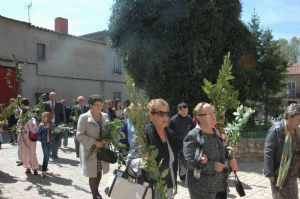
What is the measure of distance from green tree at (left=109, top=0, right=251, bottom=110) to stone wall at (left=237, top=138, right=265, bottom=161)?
2300mm

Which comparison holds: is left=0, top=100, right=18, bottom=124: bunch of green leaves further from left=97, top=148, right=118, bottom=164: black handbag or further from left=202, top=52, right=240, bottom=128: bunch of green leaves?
left=202, top=52, right=240, bottom=128: bunch of green leaves

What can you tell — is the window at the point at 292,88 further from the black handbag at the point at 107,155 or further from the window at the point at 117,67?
the black handbag at the point at 107,155

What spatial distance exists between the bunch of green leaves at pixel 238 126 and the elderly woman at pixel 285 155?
714 millimetres

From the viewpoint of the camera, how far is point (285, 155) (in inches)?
189

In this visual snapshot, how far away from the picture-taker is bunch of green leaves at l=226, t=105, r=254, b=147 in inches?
171

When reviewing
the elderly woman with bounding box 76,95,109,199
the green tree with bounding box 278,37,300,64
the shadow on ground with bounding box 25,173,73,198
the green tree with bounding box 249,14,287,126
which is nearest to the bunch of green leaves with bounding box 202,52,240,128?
the elderly woman with bounding box 76,95,109,199

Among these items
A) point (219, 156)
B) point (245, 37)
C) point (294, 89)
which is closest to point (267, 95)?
point (245, 37)

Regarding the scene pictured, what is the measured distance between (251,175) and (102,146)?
15.7ft

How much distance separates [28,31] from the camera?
2348 centimetres

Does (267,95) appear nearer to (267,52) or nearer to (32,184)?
(267,52)

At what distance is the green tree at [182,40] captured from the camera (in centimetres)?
1288

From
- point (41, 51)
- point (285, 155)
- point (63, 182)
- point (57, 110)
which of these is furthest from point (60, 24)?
point (285, 155)

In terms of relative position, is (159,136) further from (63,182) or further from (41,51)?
(41,51)

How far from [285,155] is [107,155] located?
103 inches
